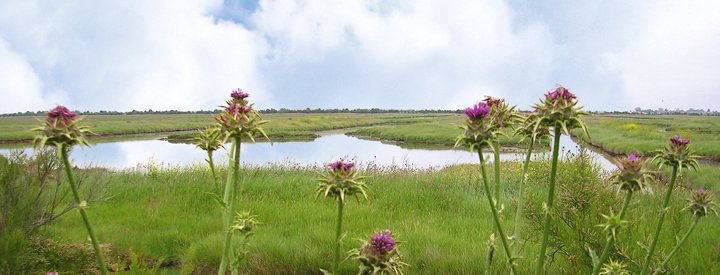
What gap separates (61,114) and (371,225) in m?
6.89

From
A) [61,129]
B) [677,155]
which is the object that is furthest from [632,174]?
[61,129]

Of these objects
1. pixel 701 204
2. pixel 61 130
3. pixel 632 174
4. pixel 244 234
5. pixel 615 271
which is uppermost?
pixel 61 130

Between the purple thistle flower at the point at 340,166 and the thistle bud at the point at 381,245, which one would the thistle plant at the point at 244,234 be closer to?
the purple thistle flower at the point at 340,166

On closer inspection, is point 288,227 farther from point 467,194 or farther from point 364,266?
point 364,266

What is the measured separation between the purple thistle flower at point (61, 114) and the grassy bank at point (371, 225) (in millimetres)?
2556

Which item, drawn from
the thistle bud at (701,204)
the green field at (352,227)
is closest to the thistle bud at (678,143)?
the green field at (352,227)

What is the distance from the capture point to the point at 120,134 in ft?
240

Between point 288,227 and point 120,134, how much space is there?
2917 inches

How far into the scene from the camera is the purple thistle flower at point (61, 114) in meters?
2.47

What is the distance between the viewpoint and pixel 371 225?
8.88 meters

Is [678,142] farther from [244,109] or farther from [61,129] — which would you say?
[61,129]

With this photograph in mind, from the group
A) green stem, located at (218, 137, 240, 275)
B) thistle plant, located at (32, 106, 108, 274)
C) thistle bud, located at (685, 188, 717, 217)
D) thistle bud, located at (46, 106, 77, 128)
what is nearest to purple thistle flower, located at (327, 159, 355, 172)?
green stem, located at (218, 137, 240, 275)

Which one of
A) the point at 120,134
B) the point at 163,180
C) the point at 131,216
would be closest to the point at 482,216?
the point at 131,216

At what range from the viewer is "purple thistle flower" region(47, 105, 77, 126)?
8.10ft
